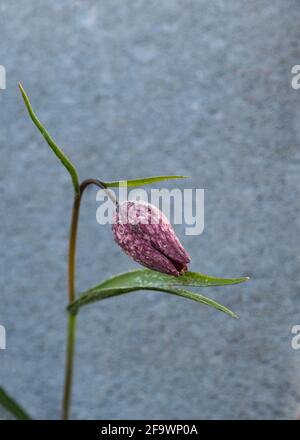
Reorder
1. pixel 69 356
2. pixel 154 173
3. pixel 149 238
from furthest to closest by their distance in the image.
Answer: pixel 154 173
pixel 69 356
pixel 149 238

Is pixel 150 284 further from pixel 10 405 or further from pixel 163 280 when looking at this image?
pixel 10 405

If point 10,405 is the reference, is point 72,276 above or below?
above

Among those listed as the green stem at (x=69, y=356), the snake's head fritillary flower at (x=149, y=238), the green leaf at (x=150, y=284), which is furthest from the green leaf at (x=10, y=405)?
the snake's head fritillary flower at (x=149, y=238)

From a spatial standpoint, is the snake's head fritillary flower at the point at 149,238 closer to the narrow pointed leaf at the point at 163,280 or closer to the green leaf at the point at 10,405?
the narrow pointed leaf at the point at 163,280

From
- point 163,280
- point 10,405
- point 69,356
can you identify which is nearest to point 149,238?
point 163,280

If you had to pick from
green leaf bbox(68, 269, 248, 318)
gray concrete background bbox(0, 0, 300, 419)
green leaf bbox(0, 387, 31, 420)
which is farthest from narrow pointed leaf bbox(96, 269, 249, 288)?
gray concrete background bbox(0, 0, 300, 419)

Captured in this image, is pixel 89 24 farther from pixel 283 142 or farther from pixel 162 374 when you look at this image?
pixel 162 374

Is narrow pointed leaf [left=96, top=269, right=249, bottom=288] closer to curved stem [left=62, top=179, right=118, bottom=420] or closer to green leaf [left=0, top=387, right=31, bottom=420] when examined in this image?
curved stem [left=62, top=179, right=118, bottom=420]
